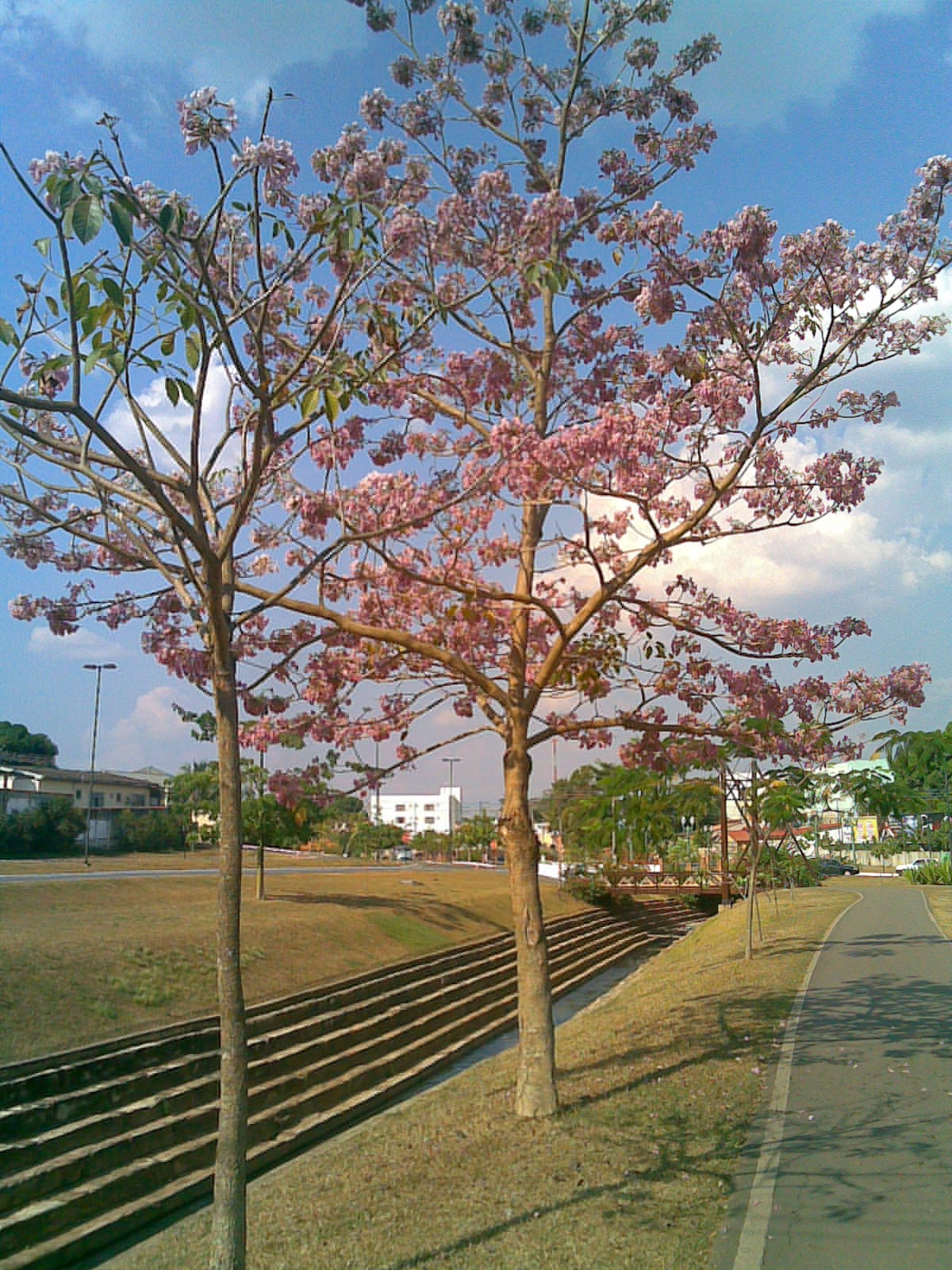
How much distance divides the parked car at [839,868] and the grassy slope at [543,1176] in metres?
54.8

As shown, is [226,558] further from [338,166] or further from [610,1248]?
[610,1248]

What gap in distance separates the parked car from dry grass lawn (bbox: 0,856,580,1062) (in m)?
39.4

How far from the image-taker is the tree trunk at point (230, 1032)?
14.9ft

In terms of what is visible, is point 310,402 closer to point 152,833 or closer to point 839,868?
point 152,833

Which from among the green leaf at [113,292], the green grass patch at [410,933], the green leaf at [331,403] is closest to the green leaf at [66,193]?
the green leaf at [113,292]

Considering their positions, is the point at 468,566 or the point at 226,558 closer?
the point at 226,558

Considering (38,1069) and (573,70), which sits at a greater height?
(573,70)

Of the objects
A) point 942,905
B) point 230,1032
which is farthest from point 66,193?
point 942,905

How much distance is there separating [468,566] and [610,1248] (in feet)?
16.9

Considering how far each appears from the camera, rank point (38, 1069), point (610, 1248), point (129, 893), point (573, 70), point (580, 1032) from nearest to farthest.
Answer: point (610, 1248) → point (573, 70) → point (38, 1069) → point (580, 1032) → point (129, 893)

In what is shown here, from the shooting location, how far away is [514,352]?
9422 mm

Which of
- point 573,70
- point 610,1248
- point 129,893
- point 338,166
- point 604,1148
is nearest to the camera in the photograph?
point 610,1248

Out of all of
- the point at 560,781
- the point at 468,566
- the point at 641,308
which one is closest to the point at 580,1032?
the point at 468,566

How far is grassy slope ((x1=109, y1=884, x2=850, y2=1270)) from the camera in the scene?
17.5 ft
